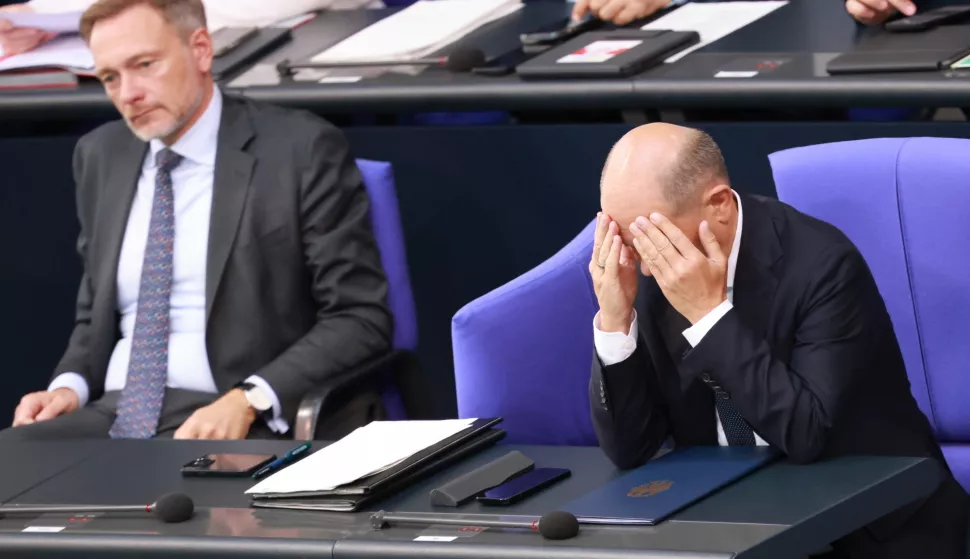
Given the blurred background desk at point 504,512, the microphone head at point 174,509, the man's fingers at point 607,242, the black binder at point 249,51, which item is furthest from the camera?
the black binder at point 249,51

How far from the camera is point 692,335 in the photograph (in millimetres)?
2127

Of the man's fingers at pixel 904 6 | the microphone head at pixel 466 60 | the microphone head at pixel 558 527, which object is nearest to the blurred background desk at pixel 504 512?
the microphone head at pixel 558 527

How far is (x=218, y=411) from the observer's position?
9.24ft

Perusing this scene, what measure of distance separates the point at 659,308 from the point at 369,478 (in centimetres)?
48

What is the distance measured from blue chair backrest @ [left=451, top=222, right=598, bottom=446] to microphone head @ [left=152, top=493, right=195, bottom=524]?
1.71 feet

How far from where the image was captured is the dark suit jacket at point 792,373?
2.09 m

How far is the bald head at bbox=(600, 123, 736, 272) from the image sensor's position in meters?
2.12

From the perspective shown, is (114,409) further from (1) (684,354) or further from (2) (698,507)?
(2) (698,507)

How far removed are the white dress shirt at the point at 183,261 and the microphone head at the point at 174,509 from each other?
0.94 m

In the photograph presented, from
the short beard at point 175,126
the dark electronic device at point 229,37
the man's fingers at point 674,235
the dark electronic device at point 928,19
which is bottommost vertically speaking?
the man's fingers at point 674,235

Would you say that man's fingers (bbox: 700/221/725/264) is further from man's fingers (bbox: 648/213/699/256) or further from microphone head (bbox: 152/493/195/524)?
microphone head (bbox: 152/493/195/524)

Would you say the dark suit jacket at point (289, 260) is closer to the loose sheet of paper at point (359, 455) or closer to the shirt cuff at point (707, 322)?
the loose sheet of paper at point (359, 455)

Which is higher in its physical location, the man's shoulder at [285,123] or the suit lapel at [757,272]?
the man's shoulder at [285,123]

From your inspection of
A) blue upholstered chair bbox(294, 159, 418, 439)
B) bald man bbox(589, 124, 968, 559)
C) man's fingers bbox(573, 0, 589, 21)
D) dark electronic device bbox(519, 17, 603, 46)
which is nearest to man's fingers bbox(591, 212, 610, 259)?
bald man bbox(589, 124, 968, 559)
